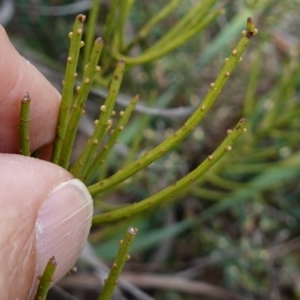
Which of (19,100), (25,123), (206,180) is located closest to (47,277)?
(25,123)

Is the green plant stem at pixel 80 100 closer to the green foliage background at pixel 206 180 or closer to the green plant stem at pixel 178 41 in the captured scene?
the green plant stem at pixel 178 41

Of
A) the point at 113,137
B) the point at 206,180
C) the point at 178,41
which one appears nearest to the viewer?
the point at 113,137

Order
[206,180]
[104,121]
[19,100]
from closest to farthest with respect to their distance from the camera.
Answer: [104,121], [19,100], [206,180]

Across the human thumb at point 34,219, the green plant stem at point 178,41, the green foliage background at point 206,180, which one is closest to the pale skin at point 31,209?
the human thumb at point 34,219

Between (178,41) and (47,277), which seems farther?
(178,41)

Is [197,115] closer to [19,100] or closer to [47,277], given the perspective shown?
[47,277]

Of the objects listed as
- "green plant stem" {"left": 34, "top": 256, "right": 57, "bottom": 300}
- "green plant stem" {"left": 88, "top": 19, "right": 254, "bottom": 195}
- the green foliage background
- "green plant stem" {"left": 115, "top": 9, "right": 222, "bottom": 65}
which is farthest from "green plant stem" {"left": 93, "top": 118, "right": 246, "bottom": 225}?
the green foliage background

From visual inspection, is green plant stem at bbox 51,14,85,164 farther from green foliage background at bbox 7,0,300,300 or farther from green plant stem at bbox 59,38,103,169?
green foliage background at bbox 7,0,300,300
